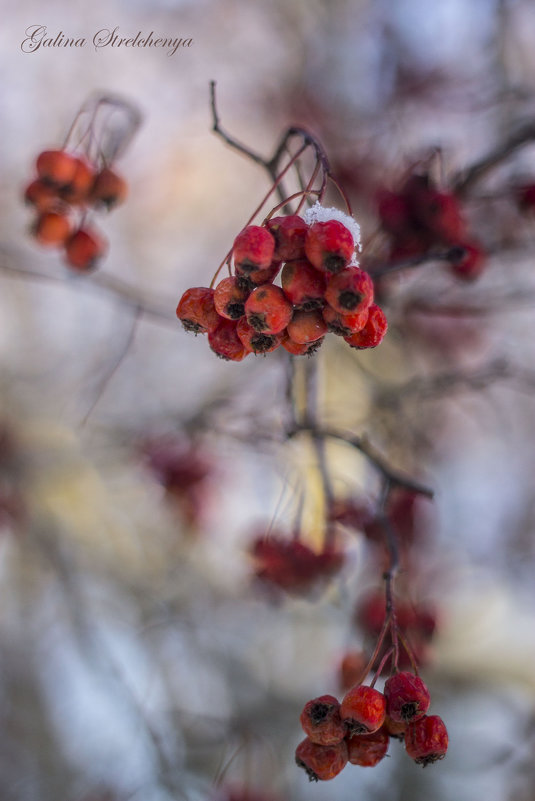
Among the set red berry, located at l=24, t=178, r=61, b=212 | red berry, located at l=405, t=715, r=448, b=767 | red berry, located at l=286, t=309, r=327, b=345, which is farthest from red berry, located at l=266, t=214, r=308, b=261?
red berry, located at l=24, t=178, r=61, b=212

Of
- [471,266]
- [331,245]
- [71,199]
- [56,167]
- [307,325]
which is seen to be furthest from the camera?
[471,266]

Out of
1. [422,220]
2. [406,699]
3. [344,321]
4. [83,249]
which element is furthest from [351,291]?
[83,249]

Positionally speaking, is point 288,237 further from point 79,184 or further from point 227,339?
point 79,184

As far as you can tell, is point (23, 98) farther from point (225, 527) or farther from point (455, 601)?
point (455, 601)

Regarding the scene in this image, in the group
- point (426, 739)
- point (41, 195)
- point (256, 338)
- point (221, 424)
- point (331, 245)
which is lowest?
point (426, 739)

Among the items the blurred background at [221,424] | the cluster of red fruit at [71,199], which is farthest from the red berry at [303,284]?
the blurred background at [221,424]
